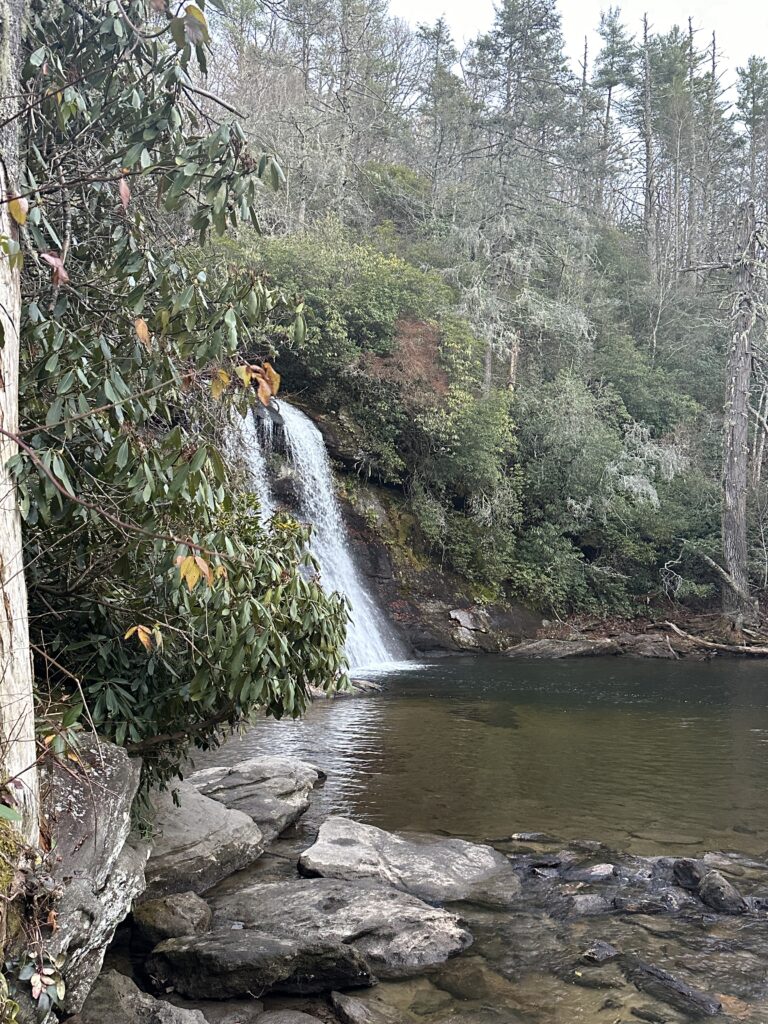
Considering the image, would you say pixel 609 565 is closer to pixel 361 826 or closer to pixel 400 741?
pixel 400 741

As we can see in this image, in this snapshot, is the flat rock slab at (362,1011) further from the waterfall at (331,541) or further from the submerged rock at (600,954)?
the waterfall at (331,541)

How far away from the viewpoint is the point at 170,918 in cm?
460

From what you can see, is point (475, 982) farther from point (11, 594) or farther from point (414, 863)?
point (11, 594)

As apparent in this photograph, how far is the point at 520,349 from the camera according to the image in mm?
24672

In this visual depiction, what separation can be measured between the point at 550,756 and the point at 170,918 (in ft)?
18.0

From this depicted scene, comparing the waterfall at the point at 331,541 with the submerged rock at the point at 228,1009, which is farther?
the waterfall at the point at 331,541

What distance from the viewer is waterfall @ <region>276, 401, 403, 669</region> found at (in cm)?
1593

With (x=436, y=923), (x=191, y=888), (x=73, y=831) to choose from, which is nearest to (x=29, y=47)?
(x=73, y=831)

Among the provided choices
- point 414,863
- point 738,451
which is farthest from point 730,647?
point 414,863

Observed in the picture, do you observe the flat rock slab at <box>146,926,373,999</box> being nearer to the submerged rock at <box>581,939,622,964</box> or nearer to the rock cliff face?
the submerged rock at <box>581,939,622,964</box>

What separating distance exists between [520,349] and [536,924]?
21300 mm

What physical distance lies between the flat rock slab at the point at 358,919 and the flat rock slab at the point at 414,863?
33 centimetres

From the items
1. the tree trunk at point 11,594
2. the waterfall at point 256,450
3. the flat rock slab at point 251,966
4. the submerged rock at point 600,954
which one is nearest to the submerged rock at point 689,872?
the submerged rock at point 600,954

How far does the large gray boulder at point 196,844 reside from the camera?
17.1 ft
